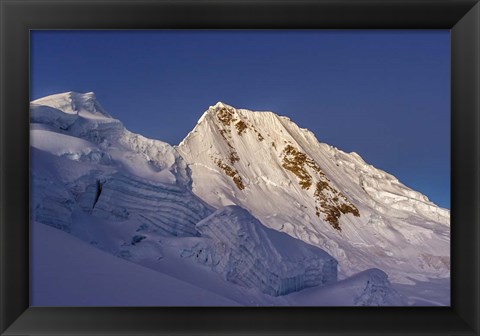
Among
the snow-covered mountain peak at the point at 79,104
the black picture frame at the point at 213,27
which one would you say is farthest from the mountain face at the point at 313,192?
the black picture frame at the point at 213,27

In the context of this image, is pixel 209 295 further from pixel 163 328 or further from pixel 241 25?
pixel 241 25

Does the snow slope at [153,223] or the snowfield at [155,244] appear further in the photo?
the snow slope at [153,223]

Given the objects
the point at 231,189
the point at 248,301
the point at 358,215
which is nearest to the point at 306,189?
the point at 358,215

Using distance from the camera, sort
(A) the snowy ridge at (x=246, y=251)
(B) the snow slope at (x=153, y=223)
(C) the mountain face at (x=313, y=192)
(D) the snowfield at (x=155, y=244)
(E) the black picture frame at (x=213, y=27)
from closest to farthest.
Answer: (E) the black picture frame at (x=213, y=27) < (D) the snowfield at (x=155, y=244) < (B) the snow slope at (x=153, y=223) < (A) the snowy ridge at (x=246, y=251) < (C) the mountain face at (x=313, y=192)

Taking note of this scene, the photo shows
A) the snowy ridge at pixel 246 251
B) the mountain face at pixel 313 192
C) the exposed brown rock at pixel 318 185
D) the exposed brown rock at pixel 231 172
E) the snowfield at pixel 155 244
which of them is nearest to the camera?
the snowfield at pixel 155 244

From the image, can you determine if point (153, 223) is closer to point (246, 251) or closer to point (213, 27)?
point (246, 251)

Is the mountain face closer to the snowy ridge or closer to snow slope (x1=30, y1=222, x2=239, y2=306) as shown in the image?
the snowy ridge

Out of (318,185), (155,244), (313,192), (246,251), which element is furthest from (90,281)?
(318,185)

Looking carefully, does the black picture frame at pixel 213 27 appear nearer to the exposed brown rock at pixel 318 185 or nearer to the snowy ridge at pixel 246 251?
the snowy ridge at pixel 246 251
